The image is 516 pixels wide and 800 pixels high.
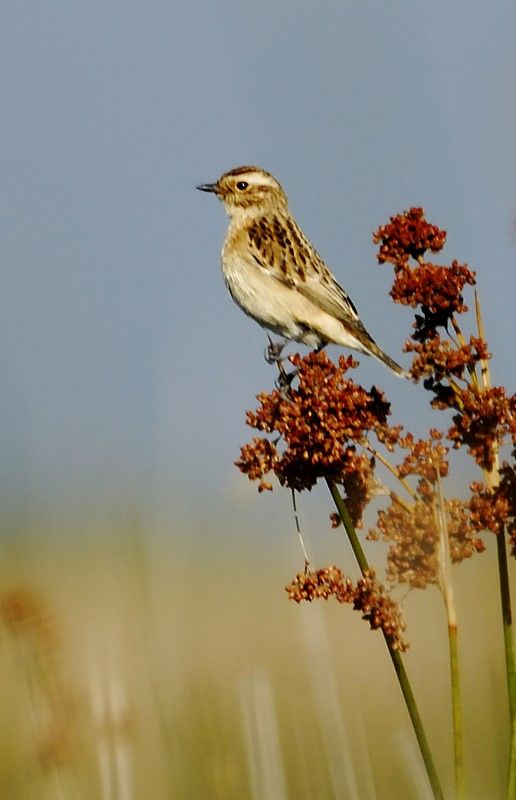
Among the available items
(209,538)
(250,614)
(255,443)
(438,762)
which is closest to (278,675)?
(209,538)

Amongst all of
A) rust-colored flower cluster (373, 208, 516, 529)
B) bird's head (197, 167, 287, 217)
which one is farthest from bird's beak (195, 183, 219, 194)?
rust-colored flower cluster (373, 208, 516, 529)

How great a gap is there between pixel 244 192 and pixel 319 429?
11.1 feet

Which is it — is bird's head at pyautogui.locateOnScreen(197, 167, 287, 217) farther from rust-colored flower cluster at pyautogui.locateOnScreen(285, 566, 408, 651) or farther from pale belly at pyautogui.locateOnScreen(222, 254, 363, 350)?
rust-colored flower cluster at pyautogui.locateOnScreen(285, 566, 408, 651)

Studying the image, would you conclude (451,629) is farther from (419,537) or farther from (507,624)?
(419,537)

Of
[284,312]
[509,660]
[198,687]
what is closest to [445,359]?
[509,660]

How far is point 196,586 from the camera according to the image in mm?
6348

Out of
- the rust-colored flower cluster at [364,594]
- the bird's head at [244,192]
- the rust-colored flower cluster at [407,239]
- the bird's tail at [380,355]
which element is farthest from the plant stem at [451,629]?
→ the bird's head at [244,192]

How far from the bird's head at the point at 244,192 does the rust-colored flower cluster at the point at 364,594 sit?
3421mm

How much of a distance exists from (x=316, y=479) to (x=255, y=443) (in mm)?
145

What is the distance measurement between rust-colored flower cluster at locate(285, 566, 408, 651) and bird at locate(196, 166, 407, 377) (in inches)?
73.1

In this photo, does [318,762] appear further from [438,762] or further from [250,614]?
[250,614]

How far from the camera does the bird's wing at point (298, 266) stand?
15.4ft

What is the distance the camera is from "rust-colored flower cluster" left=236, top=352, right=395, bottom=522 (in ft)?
8.16

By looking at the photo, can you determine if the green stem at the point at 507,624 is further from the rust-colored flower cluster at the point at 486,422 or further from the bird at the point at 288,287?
the bird at the point at 288,287
